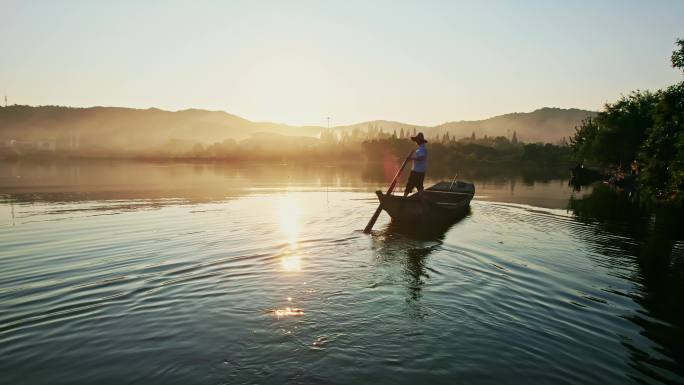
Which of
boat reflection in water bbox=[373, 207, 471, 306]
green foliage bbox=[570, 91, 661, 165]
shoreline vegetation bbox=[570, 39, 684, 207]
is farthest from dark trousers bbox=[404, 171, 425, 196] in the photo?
green foliage bbox=[570, 91, 661, 165]

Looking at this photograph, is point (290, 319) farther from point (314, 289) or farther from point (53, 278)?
point (53, 278)

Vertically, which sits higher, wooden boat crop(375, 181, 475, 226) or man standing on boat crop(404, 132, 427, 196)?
man standing on boat crop(404, 132, 427, 196)

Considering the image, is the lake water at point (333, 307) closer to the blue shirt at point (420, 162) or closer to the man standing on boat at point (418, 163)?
the man standing on boat at point (418, 163)

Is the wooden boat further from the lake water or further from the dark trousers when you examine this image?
the lake water

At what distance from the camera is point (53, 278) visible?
10859mm

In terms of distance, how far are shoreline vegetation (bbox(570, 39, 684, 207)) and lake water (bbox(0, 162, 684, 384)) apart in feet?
63.5

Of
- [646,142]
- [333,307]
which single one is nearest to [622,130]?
[646,142]

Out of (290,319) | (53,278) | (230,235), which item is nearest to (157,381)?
(290,319)

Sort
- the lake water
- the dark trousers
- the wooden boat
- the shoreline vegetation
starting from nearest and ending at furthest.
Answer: the lake water → the wooden boat → the dark trousers → the shoreline vegetation

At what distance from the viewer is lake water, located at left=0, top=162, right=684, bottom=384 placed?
645 centimetres

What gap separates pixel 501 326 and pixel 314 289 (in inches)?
178

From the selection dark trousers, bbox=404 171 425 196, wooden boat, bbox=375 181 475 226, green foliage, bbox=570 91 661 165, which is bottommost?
wooden boat, bbox=375 181 475 226

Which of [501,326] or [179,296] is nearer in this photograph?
[501,326]

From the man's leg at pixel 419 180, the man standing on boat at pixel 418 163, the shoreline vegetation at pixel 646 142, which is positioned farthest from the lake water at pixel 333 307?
the shoreline vegetation at pixel 646 142
